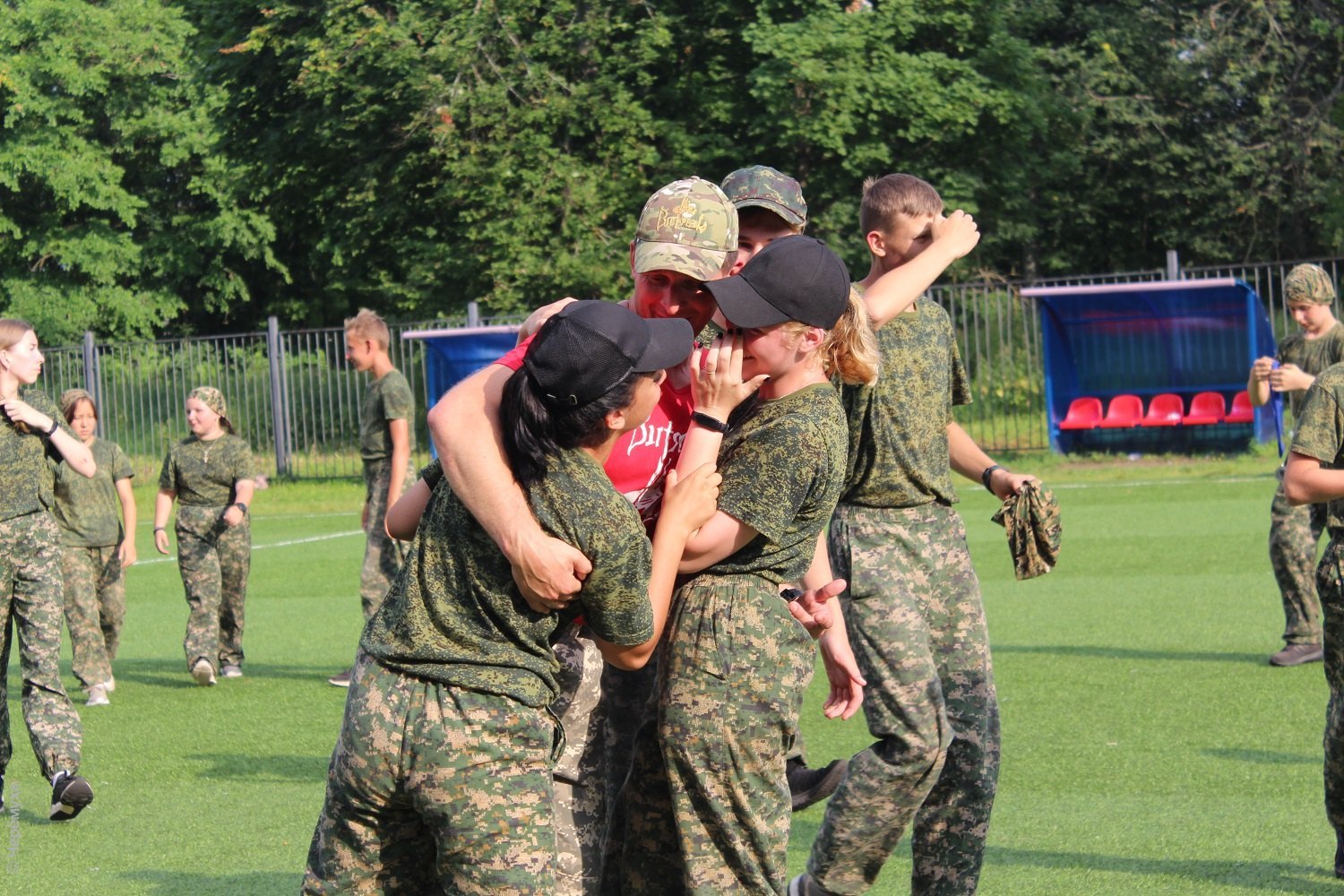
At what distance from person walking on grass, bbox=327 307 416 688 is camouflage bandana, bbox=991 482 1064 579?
5386 mm

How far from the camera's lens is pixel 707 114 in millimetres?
32062

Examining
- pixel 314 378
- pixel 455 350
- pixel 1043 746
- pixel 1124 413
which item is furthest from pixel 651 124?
pixel 1043 746

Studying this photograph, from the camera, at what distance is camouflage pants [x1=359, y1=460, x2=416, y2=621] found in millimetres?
10250

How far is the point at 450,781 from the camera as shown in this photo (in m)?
3.39

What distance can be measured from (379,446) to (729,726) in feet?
22.9

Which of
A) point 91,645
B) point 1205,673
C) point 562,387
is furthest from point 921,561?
point 91,645

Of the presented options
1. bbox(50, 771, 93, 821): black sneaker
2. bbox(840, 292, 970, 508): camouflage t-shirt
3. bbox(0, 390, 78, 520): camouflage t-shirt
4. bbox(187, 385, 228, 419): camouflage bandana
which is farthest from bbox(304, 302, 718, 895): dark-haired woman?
bbox(187, 385, 228, 419): camouflage bandana

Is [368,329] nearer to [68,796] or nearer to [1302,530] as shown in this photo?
[68,796]

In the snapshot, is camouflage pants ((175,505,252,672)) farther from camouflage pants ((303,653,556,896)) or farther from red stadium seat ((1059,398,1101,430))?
red stadium seat ((1059,398,1101,430))

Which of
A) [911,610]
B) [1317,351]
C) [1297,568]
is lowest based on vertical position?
[1297,568]

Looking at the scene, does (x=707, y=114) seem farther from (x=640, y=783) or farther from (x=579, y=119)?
(x=640, y=783)

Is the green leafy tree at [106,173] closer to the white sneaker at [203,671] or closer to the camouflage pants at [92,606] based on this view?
the camouflage pants at [92,606]

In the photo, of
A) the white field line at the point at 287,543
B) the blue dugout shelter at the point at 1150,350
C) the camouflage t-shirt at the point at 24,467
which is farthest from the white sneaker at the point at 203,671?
the blue dugout shelter at the point at 1150,350

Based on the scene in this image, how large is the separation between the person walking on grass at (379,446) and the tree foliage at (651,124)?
791 inches
